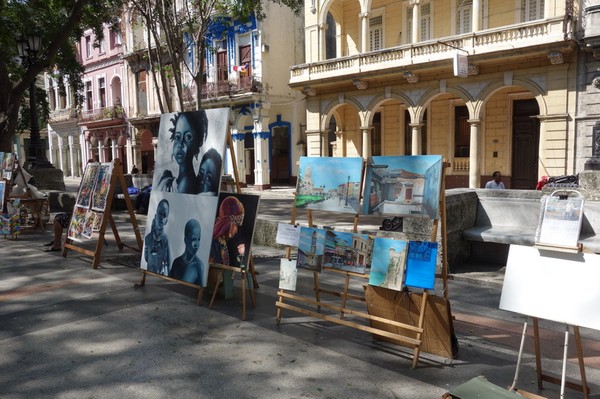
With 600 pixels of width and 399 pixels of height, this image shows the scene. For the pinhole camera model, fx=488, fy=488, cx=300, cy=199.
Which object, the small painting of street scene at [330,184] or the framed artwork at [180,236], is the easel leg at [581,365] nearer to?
the small painting of street scene at [330,184]

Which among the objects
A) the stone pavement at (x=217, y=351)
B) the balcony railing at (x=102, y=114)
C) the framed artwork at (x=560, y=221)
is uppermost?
the balcony railing at (x=102, y=114)

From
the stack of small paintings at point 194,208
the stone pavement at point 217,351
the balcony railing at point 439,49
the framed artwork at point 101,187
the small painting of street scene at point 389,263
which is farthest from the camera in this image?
the balcony railing at point 439,49

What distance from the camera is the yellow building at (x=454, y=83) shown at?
15180 millimetres

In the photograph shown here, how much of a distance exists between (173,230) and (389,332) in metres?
2.87

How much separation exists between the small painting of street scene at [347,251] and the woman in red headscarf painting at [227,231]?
1026 millimetres

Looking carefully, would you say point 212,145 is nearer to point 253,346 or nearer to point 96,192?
point 253,346

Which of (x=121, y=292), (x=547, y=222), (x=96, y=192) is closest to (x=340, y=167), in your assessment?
(x=547, y=222)

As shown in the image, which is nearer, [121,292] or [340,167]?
Answer: [340,167]

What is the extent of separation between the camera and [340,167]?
4.82 metres

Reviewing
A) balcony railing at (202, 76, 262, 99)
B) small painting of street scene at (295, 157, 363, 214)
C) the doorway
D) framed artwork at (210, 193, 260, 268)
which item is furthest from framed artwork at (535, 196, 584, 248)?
balcony railing at (202, 76, 262, 99)

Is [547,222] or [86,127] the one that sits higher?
[86,127]

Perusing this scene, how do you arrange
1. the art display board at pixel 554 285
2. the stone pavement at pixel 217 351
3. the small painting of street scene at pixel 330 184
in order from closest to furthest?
the art display board at pixel 554 285, the stone pavement at pixel 217 351, the small painting of street scene at pixel 330 184

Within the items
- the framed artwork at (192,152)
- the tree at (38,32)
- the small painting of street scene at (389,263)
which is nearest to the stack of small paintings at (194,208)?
the framed artwork at (192,152)

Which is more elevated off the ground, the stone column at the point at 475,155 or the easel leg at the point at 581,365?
the stone column at the point at 475,155
